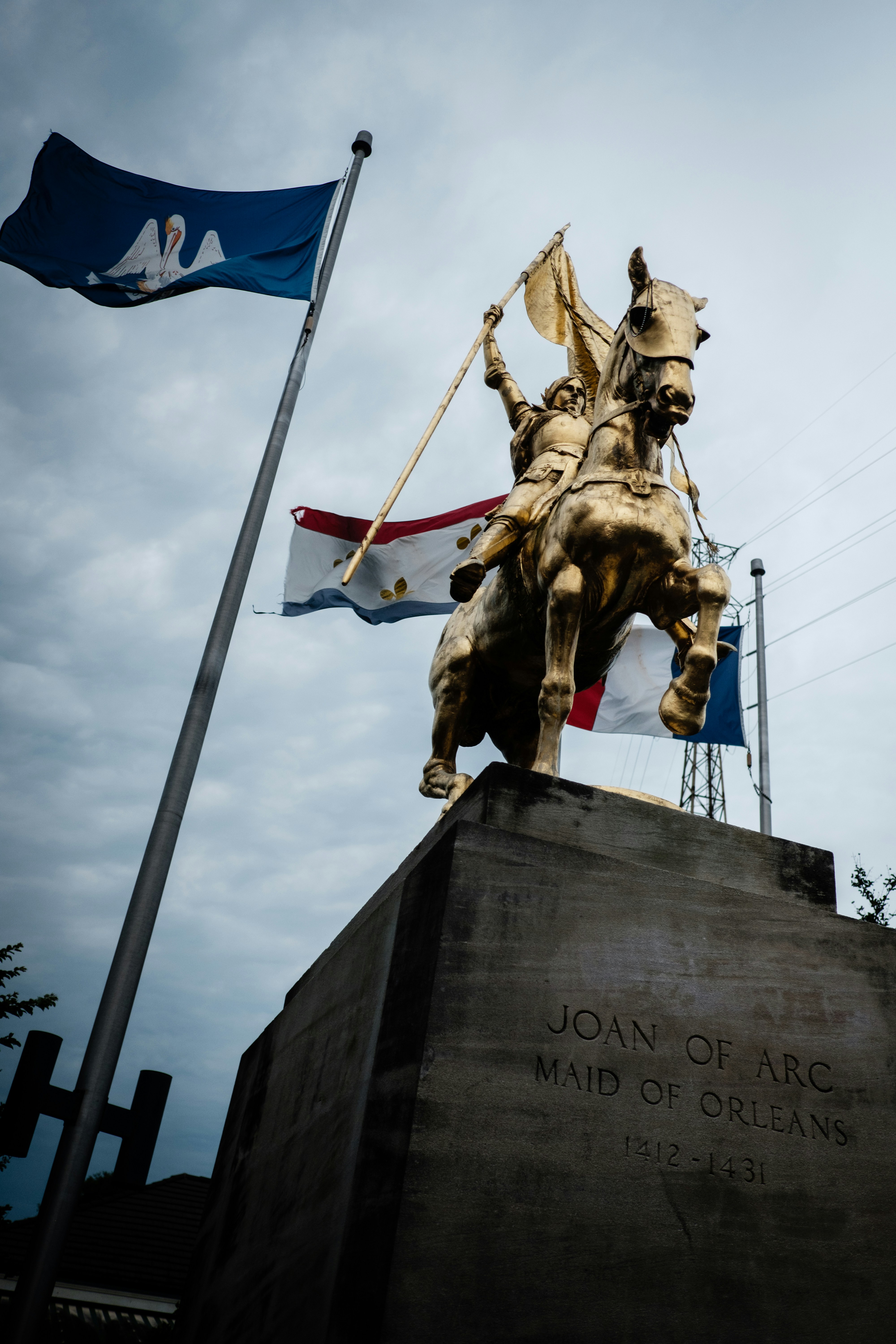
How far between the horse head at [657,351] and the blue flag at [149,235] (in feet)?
19.2

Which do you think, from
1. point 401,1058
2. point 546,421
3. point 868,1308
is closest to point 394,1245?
point 401,1058

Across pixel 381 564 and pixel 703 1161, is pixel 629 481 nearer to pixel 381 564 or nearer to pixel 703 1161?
pixel 703 1161

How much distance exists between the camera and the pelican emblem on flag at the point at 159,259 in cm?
1161

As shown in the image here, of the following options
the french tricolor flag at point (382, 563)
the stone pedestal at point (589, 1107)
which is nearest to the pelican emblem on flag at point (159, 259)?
the french tricolor flag at point (382, 563)

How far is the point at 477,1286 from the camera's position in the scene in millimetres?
3764

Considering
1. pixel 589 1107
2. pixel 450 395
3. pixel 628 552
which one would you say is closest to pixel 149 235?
pixel 450 395

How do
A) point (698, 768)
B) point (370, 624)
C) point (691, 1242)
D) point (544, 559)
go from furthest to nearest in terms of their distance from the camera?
point (698, 768) < point (370, 624) < point (544, 559) < point (691, 1242)

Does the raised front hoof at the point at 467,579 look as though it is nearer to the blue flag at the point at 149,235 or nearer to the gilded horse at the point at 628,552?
the gilded horse at the point at 628,552

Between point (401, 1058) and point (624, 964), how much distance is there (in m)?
1.05

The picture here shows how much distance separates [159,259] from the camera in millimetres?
11859

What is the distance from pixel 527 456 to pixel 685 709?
10.3 ft

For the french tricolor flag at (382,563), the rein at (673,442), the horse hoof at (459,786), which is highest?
the french tricolor flag at (382,563)

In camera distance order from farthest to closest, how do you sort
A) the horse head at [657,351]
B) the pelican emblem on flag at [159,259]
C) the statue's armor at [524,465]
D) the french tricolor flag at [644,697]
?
1. the french tricolor flag at [644,697]
2. the pelican emblem on flag at [159,259]
3. the statue's armor at [524,465]
4. the horse head at [657,351]

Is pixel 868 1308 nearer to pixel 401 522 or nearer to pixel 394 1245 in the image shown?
pixel 394 1245
